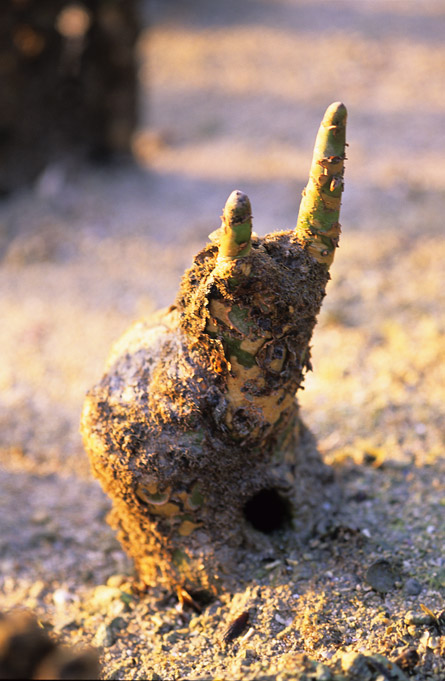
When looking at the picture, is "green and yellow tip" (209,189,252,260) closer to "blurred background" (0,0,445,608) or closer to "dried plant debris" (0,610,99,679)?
"dried plant debris" (0,610,99,679)

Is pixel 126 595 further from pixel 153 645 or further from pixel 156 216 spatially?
pixel 156 216

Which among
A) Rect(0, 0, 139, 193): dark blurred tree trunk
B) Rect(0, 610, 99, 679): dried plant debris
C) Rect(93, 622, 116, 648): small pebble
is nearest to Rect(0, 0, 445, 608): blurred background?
Rect(0, 0, 139, 193): dark blurred tree trunk

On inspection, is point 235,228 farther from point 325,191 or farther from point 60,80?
point 60,80

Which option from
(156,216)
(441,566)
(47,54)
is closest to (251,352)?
(441,566)

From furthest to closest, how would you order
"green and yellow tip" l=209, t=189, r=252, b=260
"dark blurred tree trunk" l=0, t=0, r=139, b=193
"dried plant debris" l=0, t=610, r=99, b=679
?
"dark blurred tree trunk" l=0, t=0, r=139, b=193, "green and yellow tip" l=209, t=189, r=252, b=260, "dried plant debris" l=0, t=610, r=99, b=679

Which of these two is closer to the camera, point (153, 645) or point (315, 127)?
point (153, 645)

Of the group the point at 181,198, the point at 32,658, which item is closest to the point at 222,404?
the point at 32,658

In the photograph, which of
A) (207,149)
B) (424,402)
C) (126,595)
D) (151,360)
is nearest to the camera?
(151,360)
